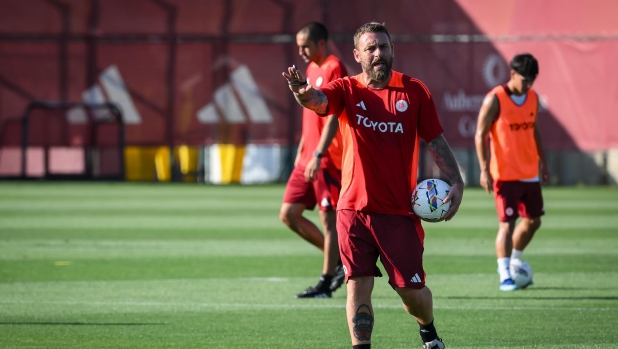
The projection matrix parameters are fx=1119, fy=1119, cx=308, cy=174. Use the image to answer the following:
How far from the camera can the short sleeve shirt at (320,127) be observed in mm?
10195

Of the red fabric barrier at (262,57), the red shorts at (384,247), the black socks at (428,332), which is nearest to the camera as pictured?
the red shorts at (384,247)

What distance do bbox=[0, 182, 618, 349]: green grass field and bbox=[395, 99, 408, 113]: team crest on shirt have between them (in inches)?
78.5

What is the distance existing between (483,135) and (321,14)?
807 inches

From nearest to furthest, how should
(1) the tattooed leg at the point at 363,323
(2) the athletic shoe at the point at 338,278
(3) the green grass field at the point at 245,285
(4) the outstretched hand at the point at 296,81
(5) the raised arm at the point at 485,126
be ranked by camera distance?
1. (4) the outstretched hand at the point at 296,81
2. (1) the tattooed leg at the point at 363,323
3. (3) the green grass field at the point at 245,285
4. (2) the athletic shoe at the point at 338,278
5. (5) the raised arm at the point at 485,126

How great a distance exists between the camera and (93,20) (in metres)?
31.2

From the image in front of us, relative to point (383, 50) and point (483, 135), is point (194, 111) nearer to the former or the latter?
point (483, 135)

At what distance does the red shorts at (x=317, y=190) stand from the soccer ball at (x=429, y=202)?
3.66 m

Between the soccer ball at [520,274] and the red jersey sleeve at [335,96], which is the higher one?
the red jersey sleeve at [335,96]

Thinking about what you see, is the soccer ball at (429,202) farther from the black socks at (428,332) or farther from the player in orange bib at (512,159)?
the player in orange bib at (512,159)

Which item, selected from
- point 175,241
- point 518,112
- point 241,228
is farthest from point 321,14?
point 518,112

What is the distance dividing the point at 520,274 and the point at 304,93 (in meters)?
5.17

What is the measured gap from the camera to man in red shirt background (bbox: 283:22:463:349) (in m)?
6.48

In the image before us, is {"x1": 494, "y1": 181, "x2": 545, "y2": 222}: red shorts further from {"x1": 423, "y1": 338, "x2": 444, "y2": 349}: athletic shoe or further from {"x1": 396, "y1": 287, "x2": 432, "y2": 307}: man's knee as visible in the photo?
{"x1": 396, "y1": 287, "x2": 432, "y2": 307}: man's knee

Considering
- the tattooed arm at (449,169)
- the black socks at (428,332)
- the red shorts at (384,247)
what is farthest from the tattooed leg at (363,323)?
the tattooed arm at (449,169)
